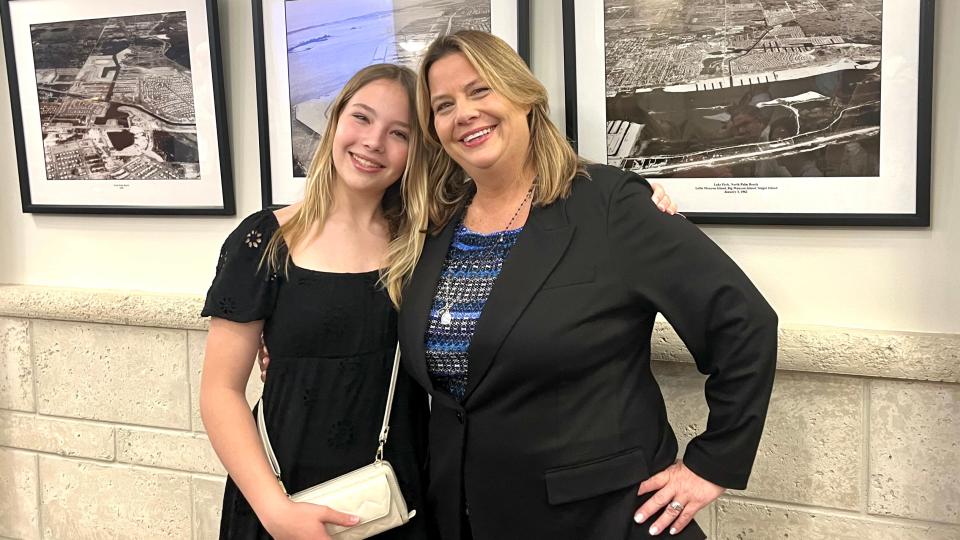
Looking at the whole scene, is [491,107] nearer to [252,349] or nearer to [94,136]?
[252,349]

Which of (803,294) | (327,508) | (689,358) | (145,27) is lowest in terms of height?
(327,508)

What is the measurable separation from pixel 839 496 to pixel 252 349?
131 cm

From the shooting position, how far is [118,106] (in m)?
2.31

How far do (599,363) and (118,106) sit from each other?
5.62 ft

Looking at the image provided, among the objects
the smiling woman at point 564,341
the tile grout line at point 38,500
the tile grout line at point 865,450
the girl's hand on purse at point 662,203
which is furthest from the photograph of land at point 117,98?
the tile grout line at point 865,450

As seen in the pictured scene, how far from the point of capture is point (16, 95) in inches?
95.7

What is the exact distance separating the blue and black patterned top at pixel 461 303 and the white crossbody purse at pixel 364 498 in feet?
0.71

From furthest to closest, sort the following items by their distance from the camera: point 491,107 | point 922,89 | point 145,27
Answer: point 145,27, point 922,89, point 491,107

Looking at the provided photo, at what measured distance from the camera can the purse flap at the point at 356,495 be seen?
1.48 metres

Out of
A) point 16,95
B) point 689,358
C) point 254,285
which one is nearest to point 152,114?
point 16,95

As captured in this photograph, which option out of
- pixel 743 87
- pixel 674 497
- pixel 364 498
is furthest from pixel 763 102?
pixel 364 498

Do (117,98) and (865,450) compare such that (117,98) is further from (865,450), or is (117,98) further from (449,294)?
(865,450)

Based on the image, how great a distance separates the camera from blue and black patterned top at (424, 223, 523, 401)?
1465 millimetres

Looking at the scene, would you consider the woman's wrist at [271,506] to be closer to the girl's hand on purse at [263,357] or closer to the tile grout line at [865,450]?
the girl's hand on purse at [263,357]
